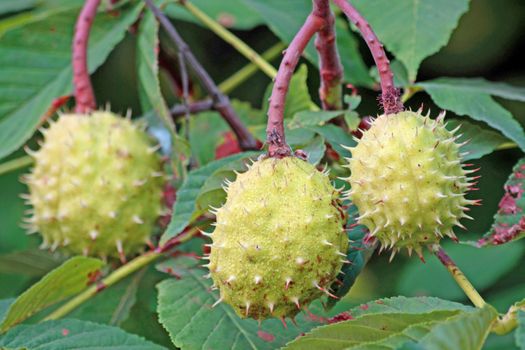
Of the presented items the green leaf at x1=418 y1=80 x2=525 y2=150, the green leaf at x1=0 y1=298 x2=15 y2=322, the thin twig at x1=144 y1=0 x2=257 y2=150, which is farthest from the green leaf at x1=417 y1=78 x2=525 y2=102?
the green leaf at x1=0 y1=298 x2=15 y2=322

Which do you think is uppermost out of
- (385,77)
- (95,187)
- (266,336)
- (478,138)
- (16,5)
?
(16,5)

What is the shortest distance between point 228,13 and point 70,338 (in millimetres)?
1404

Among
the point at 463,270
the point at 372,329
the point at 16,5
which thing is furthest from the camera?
the point at 16,5

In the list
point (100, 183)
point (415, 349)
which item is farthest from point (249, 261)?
point (100, 183)

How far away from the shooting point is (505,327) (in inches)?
47.7

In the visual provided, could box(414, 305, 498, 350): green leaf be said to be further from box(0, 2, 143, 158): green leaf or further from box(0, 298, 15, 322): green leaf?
box(0, 2, 143, 158): green leaf

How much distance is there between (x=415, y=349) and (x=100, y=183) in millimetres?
1012

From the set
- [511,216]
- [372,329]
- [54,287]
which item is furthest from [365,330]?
[54,287]

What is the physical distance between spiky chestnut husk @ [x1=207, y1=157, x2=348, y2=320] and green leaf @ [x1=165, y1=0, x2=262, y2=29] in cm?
133

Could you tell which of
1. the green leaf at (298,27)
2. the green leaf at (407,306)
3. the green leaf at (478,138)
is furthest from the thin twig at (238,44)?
the green leaf at (407,306)

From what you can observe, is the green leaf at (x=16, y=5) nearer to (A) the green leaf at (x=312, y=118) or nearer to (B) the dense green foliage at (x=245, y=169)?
(B) the dense green foliage at (x=245, y=169)

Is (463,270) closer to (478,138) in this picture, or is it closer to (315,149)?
(478,138)

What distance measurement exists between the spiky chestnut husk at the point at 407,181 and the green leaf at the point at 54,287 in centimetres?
66

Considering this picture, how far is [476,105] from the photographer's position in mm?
1759
